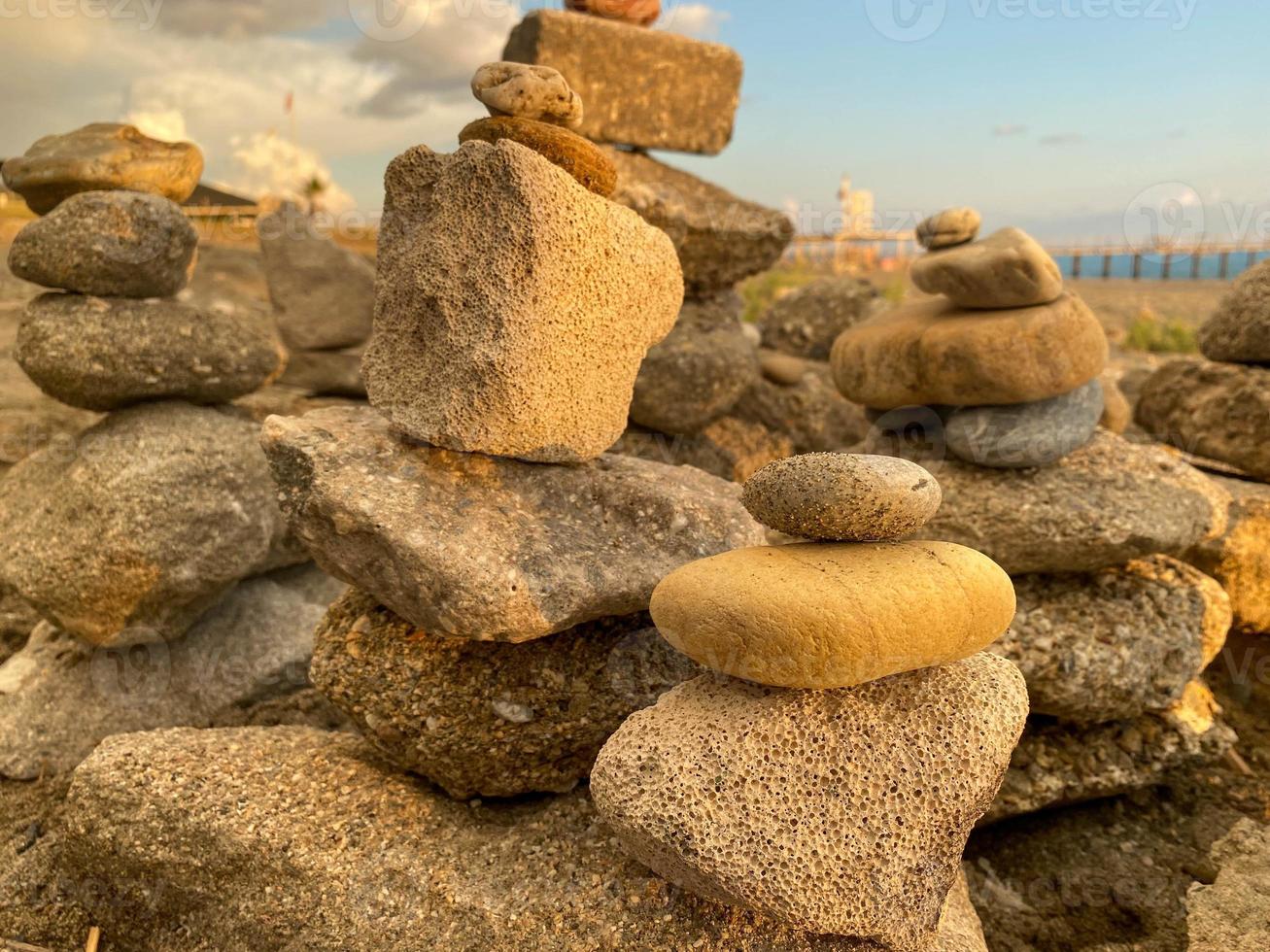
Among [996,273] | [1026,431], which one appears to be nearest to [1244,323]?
[1026,431]

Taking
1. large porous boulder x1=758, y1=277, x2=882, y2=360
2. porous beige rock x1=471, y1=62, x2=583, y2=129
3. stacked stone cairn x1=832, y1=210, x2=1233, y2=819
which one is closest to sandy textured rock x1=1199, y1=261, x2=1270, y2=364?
stacked stone cairn x1=832, y1=210, x2=1233, y2=819

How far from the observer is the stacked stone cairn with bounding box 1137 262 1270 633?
16.4 ft

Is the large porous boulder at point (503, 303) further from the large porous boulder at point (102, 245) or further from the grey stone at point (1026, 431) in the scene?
the grey stone at point (1026, 431)

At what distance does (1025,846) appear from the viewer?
3.80 m

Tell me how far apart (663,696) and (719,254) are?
3453mm

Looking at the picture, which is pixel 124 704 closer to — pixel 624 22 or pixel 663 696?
pixel 663 696

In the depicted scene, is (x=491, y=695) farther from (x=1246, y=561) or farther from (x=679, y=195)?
(x=1246, y=561)

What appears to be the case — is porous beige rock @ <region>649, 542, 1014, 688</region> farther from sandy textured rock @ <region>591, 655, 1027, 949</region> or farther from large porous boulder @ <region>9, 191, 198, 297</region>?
large porous boulder @ <region>9, 191, 198, 297</region>

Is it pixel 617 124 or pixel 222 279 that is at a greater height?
pixel 617 124

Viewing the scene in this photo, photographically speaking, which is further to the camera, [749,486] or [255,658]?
[255,658]

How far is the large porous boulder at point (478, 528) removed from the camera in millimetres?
2814

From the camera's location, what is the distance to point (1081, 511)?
3.87 m

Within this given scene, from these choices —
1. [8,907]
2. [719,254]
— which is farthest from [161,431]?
[719,254]

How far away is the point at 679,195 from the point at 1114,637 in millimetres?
3297
